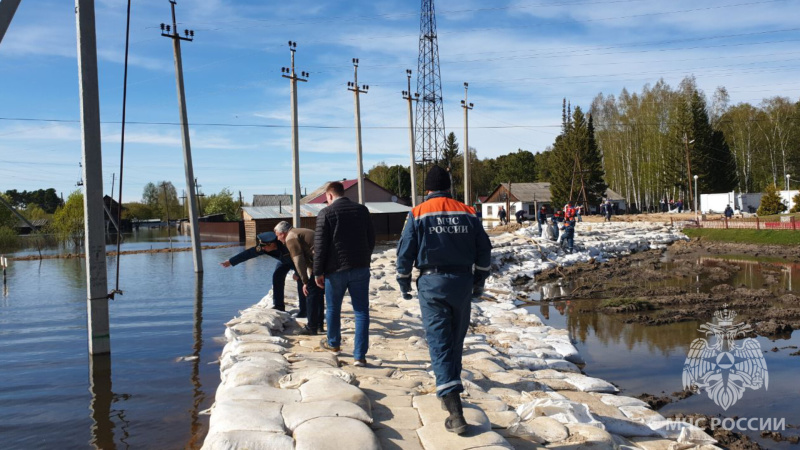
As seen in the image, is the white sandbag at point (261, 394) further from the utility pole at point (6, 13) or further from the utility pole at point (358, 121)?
the utility pole at point (358, 121)

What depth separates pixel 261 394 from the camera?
4.43 m

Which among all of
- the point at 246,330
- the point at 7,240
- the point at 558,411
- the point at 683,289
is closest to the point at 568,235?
the point at 683,289

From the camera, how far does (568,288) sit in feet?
52.2

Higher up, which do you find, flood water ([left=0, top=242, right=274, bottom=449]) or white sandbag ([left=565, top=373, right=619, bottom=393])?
flood water ([left=0, top=242, right=274, bottom=449])

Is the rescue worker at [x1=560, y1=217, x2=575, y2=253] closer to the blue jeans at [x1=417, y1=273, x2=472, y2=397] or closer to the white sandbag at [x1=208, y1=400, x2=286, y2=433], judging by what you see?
the blue jeans at [x1=417, y1=273, x2=472, y2=397]

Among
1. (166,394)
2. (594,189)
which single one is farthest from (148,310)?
(594,189)

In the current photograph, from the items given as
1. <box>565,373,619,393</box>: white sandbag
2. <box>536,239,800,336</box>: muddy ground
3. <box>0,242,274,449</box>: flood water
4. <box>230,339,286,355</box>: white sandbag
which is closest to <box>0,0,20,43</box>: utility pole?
<box>0,242,274,449</box>: flood water

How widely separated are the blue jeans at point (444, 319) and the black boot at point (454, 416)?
58 millimetres

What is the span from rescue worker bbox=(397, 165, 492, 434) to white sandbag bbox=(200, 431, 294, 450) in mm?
1126

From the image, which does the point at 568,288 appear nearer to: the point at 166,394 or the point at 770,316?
the point at 770,316

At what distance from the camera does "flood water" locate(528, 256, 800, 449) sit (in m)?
6.14

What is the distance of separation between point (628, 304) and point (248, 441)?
33.2 feet

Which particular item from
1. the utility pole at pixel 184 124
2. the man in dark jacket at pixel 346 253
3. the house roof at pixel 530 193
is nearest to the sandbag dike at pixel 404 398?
the man in dark jacket at pixel 346 253

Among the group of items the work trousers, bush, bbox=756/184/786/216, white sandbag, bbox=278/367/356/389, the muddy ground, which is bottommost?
the muddy ground
